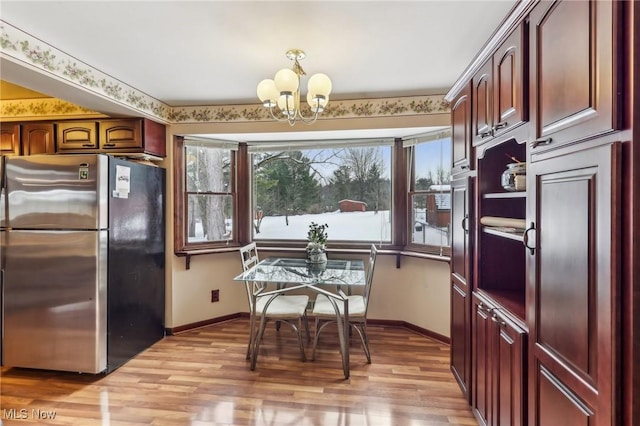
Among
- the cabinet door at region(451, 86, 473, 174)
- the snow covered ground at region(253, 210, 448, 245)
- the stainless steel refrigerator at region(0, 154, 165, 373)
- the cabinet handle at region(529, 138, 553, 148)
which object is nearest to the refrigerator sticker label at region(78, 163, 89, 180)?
the stainless steel refrigerator at region(0, 154, 165, 373)

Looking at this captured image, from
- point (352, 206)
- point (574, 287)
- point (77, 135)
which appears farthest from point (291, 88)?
point (77, 135)

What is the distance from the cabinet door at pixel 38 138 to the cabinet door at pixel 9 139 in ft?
0.19

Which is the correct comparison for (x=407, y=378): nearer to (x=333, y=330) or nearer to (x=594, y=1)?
(x=333, y=330)

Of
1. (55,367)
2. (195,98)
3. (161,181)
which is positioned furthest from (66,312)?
(195,98)

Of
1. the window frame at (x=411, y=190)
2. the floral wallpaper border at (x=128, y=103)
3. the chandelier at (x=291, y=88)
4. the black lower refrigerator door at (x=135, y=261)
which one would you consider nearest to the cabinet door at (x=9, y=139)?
the floral wallpaper border at (x=128, y=103)

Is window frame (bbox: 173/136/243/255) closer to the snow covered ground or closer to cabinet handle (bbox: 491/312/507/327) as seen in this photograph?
the snow covered ground

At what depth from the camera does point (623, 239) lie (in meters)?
0.83

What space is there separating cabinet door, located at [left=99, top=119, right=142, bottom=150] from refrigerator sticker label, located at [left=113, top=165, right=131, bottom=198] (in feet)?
1.27

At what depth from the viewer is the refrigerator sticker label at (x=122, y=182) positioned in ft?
8.33

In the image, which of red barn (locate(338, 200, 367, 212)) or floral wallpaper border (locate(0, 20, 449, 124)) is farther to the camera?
red barn (locate(338, 200, 367, 212))

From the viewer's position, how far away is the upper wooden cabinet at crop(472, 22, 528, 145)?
1.31m

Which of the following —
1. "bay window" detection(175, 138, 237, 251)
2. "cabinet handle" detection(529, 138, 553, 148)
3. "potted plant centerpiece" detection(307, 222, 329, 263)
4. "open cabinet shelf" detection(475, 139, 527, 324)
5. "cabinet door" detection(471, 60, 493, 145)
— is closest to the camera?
"cabinet handle" detection(529, 138, 553, 148)

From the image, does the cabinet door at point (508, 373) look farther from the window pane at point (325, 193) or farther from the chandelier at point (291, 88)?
the window pane at point (325, 193)

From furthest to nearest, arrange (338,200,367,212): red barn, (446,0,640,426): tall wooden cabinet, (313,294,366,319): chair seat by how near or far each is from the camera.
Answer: (338,200,367,212): red barn, (313,294,366,319): chair seat, (446,0,640,426): tall wooden cabinet
